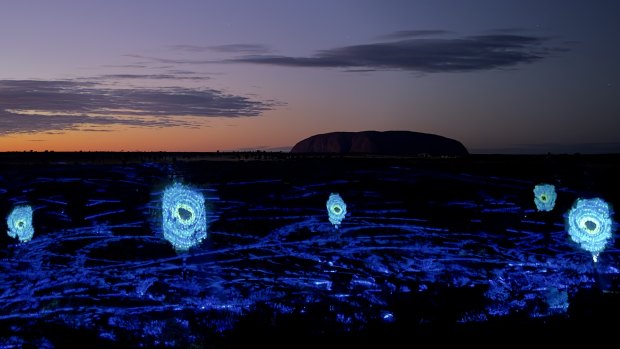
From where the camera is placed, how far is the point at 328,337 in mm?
19516

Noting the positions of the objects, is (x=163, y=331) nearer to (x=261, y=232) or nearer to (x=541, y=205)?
(x=261, y=232)

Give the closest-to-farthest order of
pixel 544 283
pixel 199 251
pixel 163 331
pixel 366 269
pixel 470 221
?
pixel 163 331
pixel 544 283
pixel 366 269
pixel 199 251
pixel 470 221

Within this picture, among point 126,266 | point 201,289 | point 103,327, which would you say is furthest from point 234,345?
point 126,266

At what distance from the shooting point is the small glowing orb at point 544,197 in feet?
303

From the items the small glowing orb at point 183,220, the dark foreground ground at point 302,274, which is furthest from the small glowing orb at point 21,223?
the small glowing orb at point 183,220

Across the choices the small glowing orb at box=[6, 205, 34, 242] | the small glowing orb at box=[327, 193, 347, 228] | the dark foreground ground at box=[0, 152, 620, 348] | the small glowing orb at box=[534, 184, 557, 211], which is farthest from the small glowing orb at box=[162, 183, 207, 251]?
the small glowing orb at box=[534, 184, 557, 211]

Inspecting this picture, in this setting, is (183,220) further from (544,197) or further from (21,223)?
(544,197)

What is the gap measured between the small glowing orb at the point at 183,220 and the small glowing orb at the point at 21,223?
1449 centimetres

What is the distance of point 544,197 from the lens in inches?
3954

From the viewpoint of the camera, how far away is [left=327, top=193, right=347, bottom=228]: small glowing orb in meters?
74.1

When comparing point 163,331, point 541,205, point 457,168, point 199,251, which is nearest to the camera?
point 163,331

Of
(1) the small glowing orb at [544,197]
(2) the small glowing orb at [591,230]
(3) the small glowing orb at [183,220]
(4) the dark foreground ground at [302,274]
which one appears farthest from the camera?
(1) the small glowing orb at [544,197]

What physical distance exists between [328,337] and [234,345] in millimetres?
3059

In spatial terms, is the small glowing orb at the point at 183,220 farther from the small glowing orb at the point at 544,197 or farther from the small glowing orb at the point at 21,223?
the small glowing orb at the point at 544,197
